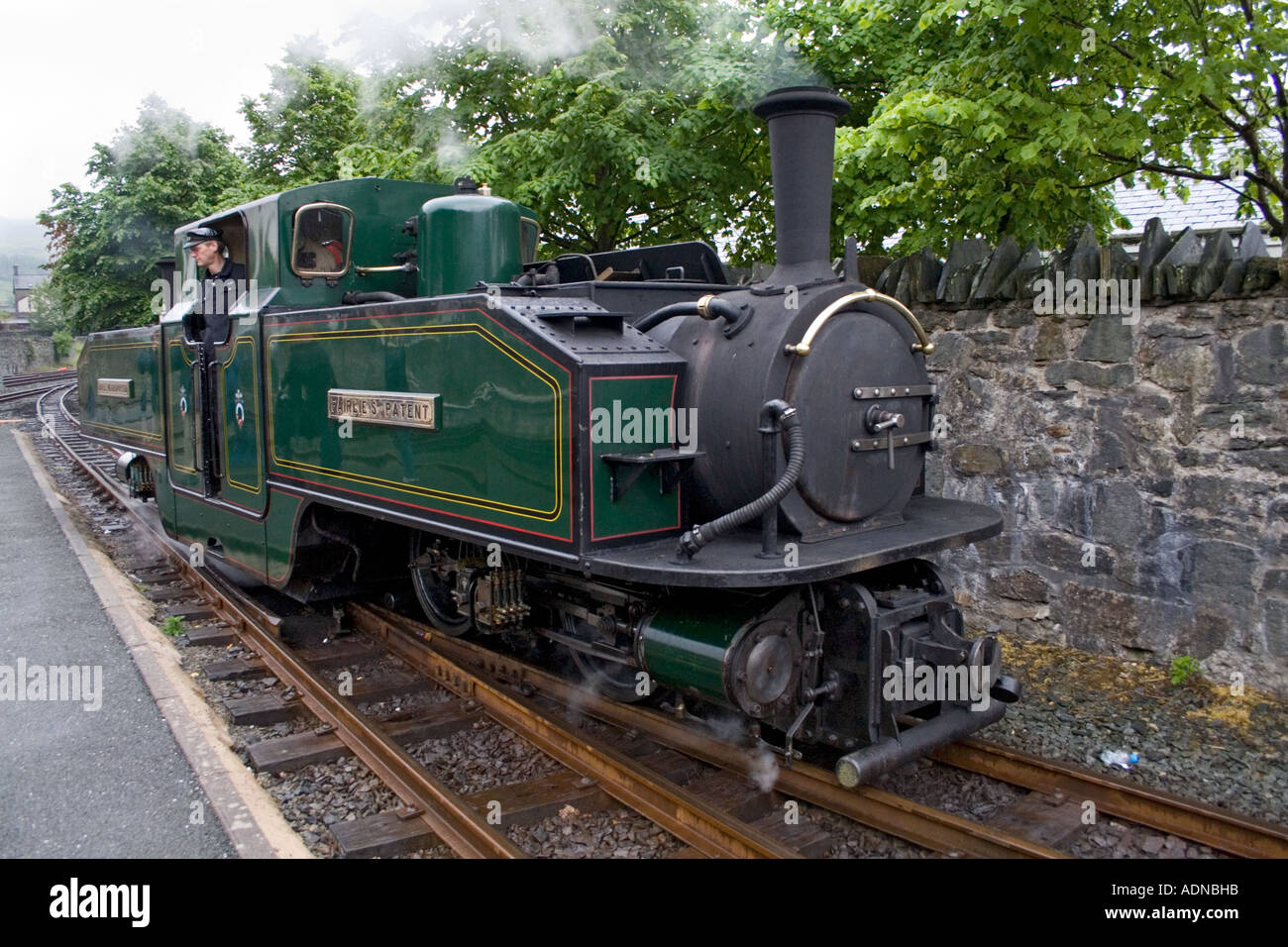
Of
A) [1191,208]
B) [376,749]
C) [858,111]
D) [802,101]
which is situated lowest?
[376,749]

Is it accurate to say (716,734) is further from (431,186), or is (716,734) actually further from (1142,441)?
(431,186)

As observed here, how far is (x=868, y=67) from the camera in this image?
8.08m

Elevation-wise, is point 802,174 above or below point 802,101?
below

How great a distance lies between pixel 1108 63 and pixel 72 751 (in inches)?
263

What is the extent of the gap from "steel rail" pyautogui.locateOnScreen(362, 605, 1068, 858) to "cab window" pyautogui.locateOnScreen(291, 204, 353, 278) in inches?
97.7

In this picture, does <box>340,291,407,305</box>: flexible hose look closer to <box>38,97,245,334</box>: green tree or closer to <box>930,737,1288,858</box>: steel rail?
<box>930,737,1288,858</box>: steel rail

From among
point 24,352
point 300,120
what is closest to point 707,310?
point 300,120

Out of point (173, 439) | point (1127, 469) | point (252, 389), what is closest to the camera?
point (1127, 469)

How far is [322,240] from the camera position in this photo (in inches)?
226

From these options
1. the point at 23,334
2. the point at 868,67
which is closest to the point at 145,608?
the point at 868,67

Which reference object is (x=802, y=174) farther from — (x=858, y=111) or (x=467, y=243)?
(x=858, y=111)

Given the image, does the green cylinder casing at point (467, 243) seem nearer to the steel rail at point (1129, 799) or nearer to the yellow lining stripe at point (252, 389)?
the yellow lining stripe at point (252, 389)

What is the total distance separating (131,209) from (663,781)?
2091 centimetres

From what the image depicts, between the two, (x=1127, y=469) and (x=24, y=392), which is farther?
(x=24, y=392)
